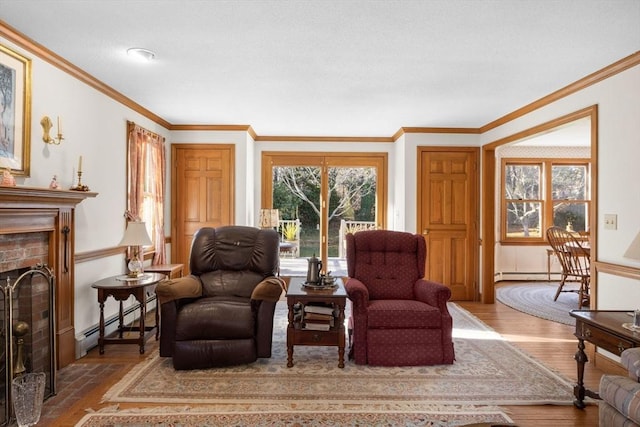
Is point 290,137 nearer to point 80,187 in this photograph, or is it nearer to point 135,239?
point 135,239

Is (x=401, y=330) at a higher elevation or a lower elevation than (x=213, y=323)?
lower

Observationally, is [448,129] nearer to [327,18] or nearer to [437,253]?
[437,253]

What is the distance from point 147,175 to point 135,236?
143 centimetres

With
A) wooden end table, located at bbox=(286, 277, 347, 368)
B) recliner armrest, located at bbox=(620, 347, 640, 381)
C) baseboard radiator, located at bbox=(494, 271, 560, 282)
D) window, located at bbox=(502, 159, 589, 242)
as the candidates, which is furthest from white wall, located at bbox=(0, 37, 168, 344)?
window, located at bbox=(502, 159, 589, 242)

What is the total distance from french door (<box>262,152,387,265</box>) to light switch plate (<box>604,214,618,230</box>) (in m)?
3.37

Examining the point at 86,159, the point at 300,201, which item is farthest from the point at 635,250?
the point at 300,201

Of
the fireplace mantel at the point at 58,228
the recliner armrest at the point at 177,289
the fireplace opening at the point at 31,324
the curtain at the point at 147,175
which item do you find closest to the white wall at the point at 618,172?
the recliner armrest at the point at 177,289

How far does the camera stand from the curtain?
4371 mm

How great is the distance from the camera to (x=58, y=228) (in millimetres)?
3031

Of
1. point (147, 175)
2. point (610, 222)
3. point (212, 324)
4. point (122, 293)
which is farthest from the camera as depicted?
point (147, 175)

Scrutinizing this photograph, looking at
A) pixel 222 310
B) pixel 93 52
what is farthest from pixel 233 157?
pixel 222 310

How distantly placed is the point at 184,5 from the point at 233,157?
10.9ft

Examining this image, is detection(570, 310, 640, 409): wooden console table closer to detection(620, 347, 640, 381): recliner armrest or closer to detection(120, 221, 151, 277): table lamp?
detection(620, 347, 640, 381): recliner armrest

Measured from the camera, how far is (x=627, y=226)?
3.08 metres
